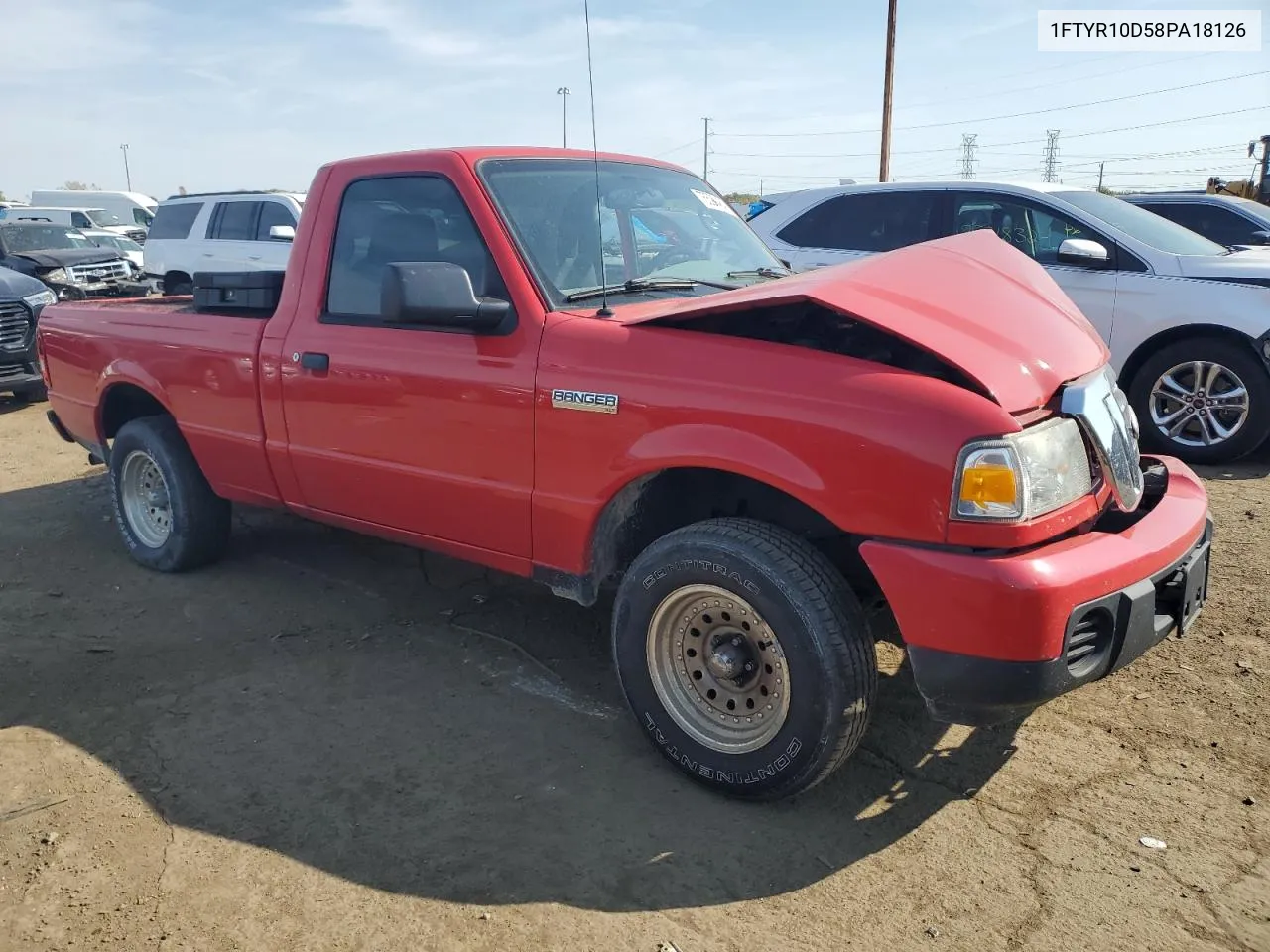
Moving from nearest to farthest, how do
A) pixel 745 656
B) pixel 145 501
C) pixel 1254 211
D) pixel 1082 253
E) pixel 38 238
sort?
pixel 745 656, pixel 145 501, pixel 1082 253, pixel 1254 211, pixel 38 238

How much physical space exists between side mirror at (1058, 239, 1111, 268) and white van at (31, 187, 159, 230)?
32377 millimetres

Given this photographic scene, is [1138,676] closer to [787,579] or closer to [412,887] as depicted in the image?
[787,579]

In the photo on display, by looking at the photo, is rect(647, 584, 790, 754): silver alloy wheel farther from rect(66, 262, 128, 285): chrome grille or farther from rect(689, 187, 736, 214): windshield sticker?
rect(66, 262, 128, 285): chrome grille

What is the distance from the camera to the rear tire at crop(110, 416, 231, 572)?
4809 mm

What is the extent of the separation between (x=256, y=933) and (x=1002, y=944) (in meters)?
1.84

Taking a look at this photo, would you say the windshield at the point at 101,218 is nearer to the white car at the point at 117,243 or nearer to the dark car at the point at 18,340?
the white car at the point at 117,243

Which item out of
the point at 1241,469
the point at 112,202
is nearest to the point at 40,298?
the point at 1241,469

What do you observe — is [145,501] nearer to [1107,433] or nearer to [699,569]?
[699,569]

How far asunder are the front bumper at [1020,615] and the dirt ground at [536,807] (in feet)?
1.69

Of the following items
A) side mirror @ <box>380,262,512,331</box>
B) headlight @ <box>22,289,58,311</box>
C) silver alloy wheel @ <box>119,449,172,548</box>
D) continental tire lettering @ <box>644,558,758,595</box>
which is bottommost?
silver alloy wheel @ <box>119,449,172,548</box>

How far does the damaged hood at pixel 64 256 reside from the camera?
45.8ft

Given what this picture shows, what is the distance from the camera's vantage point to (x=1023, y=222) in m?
7.11

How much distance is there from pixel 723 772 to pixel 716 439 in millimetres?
1008

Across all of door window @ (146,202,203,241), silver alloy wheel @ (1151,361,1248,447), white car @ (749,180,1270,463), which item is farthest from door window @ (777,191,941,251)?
door window @ (146,202,203,241)
